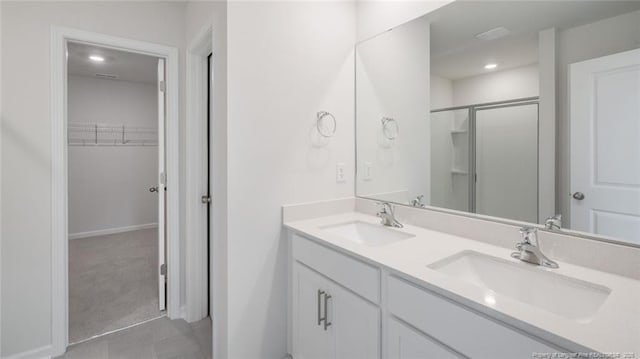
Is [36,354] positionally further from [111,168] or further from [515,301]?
[111,168]

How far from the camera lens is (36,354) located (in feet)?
5.93

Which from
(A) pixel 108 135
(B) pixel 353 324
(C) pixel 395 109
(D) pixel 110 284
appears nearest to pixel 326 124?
(C) pixel 395 109

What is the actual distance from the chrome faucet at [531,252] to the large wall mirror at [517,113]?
11 centimetres

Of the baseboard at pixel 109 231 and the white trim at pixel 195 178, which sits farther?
the baseboard at pixel 109 231

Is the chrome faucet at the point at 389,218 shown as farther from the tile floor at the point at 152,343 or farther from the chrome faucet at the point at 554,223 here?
the tile floor at the point at 152,343

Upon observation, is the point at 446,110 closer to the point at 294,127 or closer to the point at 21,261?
the point at 294,127

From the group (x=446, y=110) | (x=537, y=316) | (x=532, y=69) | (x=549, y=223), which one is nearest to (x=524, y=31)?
(x=532, y=69)

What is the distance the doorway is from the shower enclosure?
280 centimetres

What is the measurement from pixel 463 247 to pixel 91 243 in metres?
4.95

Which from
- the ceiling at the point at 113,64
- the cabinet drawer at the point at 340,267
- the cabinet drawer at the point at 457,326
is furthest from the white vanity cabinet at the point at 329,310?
the ceiling at the point at 113,64

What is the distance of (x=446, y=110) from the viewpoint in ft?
5.12

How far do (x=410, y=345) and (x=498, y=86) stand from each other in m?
1.18

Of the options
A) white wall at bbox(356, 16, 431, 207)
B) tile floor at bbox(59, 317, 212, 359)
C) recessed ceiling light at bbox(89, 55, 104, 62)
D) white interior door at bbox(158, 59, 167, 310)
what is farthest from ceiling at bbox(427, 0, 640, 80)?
recessed ceiling light at bbox(89, 55, 104, 62)

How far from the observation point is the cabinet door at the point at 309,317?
142 centimetres
